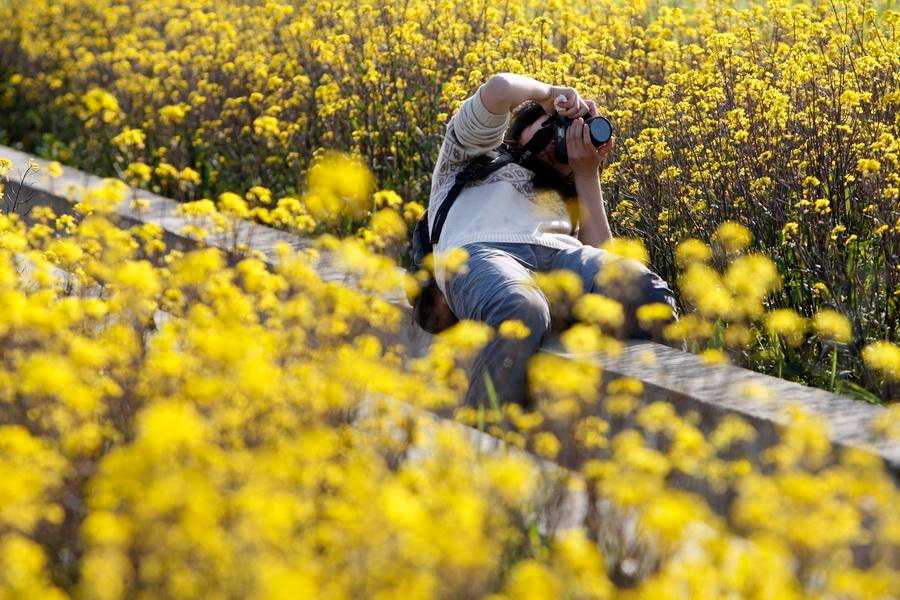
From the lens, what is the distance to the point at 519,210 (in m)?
4.41

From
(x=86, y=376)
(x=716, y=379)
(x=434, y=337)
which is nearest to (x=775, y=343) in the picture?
(x=716, y=379)

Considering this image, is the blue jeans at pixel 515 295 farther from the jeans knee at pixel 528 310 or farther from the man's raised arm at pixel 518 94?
the man's raised arm at pixel 518 94

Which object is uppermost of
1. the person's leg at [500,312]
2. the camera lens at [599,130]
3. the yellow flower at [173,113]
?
the camera lens at [599,130]

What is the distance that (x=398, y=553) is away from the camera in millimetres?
2305

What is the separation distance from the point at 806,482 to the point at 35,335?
1.87 m

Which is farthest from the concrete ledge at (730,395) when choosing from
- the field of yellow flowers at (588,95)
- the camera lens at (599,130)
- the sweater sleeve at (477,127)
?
the camera lens at (599,130)

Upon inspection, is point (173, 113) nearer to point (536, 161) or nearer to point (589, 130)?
point (536, 161)

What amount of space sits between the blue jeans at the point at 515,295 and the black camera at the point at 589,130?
0.33m

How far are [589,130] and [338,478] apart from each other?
2087 mm

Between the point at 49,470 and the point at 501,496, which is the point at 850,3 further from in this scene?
the point at 49,470

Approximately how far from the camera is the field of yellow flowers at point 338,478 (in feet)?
7.56

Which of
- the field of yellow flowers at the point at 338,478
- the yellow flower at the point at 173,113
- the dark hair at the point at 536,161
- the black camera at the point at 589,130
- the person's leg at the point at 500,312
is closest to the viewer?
the field of yellow flowers at the point at 338,478

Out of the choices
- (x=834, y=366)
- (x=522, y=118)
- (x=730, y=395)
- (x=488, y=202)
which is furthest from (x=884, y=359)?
(x=522, y=118)

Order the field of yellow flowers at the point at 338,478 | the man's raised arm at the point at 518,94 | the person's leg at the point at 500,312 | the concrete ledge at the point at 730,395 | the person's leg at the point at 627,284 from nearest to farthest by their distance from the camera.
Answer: the field of yellow flowers at the point at 338,478 < the concrete ledge at the point at 730,395 < the person's leg at the point at 500,312 < the person's leg at the point at 627,284 < the man's raised arm at the point at 518,94
